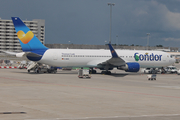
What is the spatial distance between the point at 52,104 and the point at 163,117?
→ 6.41 m

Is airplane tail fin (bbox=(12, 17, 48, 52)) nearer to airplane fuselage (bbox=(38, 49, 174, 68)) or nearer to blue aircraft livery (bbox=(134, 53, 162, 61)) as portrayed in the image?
airplane fuselage (bbox=(38, 49, 174, 68))

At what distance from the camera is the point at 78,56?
43.7 meters

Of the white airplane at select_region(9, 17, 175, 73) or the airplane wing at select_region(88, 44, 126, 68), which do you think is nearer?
the airplane wing at select_region(88, 44, 126, 68)

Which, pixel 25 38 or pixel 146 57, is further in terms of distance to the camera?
pixel 146 57

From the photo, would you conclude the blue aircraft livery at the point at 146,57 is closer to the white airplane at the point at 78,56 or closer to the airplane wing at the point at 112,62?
the white airplane at the point at 78,56

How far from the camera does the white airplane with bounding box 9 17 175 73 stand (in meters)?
40.9

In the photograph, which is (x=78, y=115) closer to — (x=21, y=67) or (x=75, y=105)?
(x=75, y=105)

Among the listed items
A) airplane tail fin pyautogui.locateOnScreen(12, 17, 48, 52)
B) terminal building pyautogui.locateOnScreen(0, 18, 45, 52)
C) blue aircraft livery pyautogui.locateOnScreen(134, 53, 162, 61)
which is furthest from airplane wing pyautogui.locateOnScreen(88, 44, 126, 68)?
terminal building pyautogui.locateOnScreen(0, 18, 45, 52)

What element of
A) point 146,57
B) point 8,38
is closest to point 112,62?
point 146,57

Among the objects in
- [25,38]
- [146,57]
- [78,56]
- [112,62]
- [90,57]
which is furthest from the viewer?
[146,57]

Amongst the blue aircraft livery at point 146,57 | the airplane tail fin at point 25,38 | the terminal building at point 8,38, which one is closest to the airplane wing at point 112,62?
the blue aircraft livery at point 146,57

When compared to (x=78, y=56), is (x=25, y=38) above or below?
above

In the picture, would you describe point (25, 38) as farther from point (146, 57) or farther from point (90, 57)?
point (146, 57)

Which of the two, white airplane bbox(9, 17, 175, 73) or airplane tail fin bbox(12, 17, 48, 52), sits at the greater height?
airplane tail fin bbox(12, 17, 48, 52)
